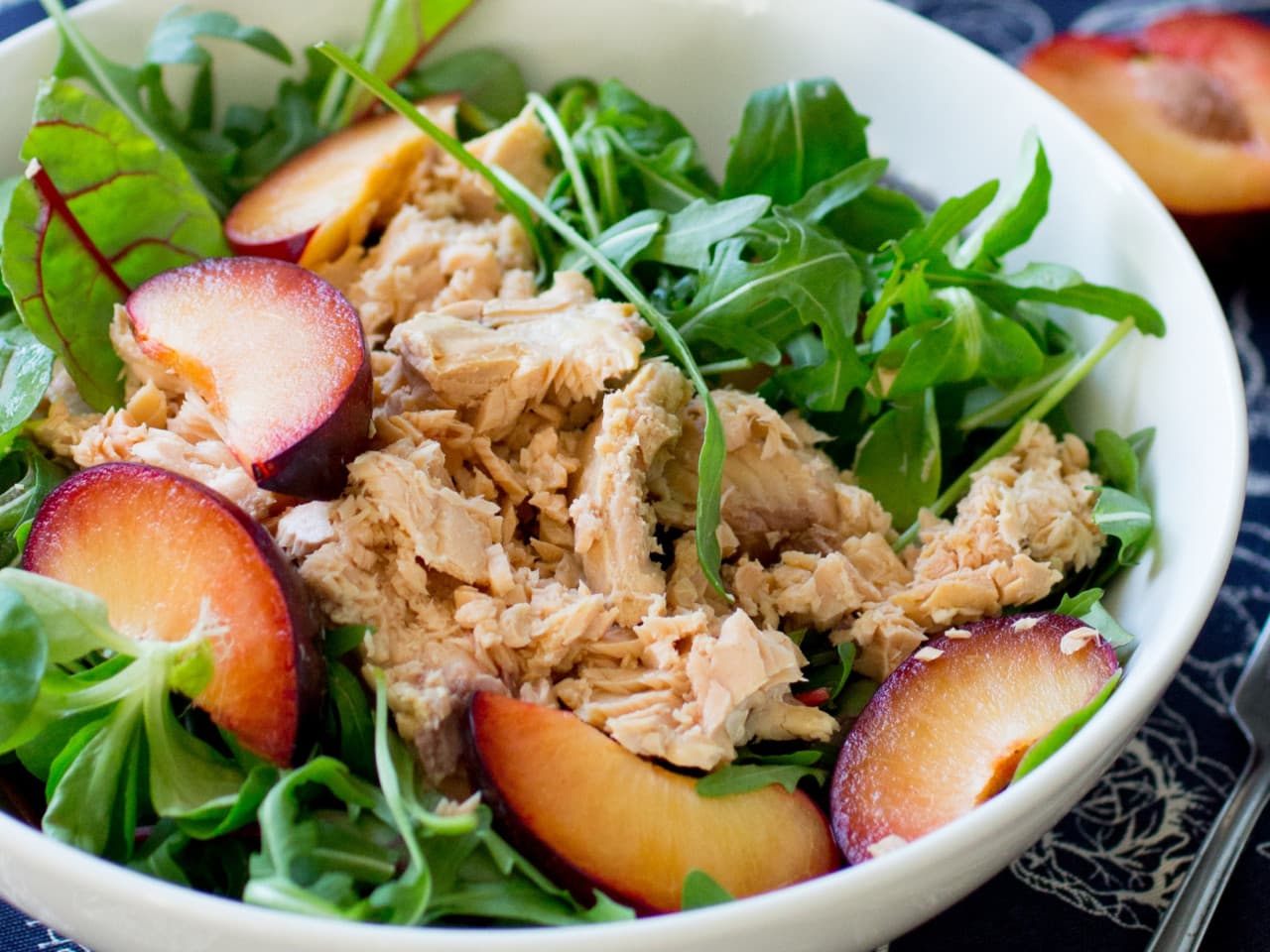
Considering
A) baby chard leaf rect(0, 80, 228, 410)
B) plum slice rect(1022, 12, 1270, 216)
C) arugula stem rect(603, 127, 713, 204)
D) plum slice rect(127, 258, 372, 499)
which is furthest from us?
plum slice rect(1022, 12, 1270, 216)

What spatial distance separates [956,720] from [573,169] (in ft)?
3.76

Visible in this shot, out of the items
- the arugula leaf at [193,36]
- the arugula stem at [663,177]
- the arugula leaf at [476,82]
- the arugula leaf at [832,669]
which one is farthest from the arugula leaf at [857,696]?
the arugula leaf at [193,36]

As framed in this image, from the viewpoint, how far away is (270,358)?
1.68 m

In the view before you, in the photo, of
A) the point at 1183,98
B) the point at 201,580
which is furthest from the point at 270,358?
the point at 1183,98

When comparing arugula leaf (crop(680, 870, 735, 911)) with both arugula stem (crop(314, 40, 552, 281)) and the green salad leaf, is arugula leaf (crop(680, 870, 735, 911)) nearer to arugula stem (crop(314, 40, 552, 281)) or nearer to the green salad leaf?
the green salad leaf

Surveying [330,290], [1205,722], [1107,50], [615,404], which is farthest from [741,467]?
[1107,50]

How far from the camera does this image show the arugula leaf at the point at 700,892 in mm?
1307

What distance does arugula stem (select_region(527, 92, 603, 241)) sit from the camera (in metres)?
2.12

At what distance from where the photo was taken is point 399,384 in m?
1.77

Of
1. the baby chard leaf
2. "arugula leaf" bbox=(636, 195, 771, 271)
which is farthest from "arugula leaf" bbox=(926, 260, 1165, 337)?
the baby chard leaf

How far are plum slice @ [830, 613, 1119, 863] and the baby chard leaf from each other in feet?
4.04

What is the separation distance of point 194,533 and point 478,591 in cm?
35

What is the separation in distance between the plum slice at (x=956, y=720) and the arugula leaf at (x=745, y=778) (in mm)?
69

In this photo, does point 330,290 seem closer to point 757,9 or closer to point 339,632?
point 339,632
